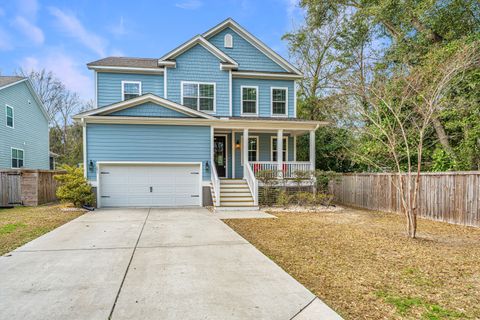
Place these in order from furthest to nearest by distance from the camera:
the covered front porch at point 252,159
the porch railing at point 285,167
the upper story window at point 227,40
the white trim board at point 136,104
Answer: the upper story window at point 227,40, the porch railing at point 285,167, the covered front porch at point 252,159, the white trim board at point 136,104

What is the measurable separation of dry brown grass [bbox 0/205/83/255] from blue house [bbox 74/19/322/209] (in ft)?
7.16

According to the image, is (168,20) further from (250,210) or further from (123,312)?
(123,312)

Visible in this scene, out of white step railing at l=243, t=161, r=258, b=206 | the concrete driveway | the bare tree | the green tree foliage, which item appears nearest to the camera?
the concrete driveway

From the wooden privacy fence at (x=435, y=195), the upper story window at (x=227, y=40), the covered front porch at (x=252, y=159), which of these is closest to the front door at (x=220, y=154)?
the covered front porch at (x=252, y=159)

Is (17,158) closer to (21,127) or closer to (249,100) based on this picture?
(21,127)

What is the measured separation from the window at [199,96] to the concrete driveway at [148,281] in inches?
345

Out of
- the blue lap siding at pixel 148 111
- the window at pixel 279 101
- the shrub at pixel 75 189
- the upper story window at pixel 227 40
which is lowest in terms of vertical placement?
the shrub at pixel 75 189

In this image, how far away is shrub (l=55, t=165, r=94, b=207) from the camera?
11156mm

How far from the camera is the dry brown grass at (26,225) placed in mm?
6387

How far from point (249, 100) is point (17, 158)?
14839mm

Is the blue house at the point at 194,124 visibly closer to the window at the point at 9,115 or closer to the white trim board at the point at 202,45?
the white trim board at the point at 202,45

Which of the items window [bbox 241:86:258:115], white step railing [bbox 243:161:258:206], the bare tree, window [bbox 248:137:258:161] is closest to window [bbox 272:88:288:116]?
window [bbox 241:86:258:115]

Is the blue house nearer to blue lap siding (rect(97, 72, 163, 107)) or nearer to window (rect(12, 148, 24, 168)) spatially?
blue lap siding (rect(97, 72, 163, 107))

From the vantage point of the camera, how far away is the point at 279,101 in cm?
1558
